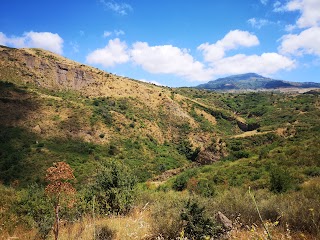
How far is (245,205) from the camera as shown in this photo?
7.73 metres

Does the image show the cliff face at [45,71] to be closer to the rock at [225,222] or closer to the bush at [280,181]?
the bush at [280,181]

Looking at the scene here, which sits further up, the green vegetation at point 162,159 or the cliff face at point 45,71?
the cliff face at point 45,71

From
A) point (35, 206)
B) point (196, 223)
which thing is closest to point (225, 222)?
point (196, 223)

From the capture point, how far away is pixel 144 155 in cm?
6731

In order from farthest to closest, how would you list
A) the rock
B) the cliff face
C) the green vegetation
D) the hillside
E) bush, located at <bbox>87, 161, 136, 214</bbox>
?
the cliff face
bush, located at <bbox>87, 161, 136, 214</bbox>
the green vegetation
the hillside
the rock

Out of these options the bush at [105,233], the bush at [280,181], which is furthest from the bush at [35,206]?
the bush at [280,181]

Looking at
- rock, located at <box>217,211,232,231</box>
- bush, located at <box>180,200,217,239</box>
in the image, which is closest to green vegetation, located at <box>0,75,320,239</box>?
bush, located at <box>180,200,217,239</box>

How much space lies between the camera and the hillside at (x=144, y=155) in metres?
7.29

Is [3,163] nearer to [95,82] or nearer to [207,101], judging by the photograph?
[95,82]

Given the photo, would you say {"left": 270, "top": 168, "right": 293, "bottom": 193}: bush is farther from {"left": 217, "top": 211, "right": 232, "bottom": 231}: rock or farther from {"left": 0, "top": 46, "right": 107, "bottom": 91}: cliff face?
{"left": 0, "top": 46, "right": 107, "bottom": 91}: cliff face

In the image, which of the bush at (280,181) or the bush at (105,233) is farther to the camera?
the bush at (280,181)

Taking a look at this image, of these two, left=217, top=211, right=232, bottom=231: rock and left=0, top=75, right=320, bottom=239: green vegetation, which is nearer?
left=217, top=211, right=232, bottom=231: rock

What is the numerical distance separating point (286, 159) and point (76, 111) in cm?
5629

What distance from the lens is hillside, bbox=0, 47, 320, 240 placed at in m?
7.29
